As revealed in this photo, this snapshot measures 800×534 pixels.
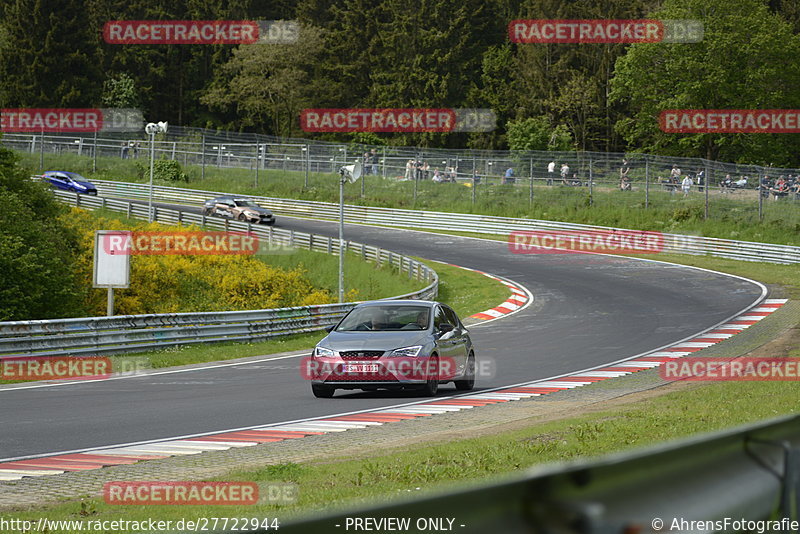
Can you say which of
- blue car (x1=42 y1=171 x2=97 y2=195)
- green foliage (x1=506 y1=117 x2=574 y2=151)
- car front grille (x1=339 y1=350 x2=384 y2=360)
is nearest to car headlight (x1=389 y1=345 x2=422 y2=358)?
car front grille (x1=339 y1=350 x2=384 y2=360)

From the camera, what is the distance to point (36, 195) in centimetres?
3534

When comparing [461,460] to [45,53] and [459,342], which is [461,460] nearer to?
[459,342]

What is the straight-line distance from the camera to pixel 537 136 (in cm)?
8056

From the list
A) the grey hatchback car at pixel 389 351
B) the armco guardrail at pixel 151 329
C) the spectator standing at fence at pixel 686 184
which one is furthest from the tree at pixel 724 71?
the grey hatchback car at pixel 389 351

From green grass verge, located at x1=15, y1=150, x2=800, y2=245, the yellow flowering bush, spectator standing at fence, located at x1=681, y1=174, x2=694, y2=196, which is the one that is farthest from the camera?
spectator standing at fence, located at x1=681, y1=174, x2=694, y2=196

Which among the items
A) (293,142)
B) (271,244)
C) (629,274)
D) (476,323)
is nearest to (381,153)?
(293,142)

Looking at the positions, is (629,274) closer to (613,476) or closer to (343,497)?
(343,497)

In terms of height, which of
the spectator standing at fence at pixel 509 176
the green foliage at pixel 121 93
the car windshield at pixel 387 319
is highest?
the green foliage at pixel 121 93

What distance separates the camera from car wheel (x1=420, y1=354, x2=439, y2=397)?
1650 cm

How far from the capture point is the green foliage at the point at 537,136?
80062 mm

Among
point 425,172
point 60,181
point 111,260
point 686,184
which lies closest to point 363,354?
point 111,260

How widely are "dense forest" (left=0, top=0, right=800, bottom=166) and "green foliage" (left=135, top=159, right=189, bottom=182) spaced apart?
21.2 m

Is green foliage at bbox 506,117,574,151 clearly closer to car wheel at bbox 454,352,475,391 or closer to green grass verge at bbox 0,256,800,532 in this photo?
car wheel at bbox 454,352,475,391

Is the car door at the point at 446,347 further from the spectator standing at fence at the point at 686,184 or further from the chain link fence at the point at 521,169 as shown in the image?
the spectator standing at fence at the point at 686,184
